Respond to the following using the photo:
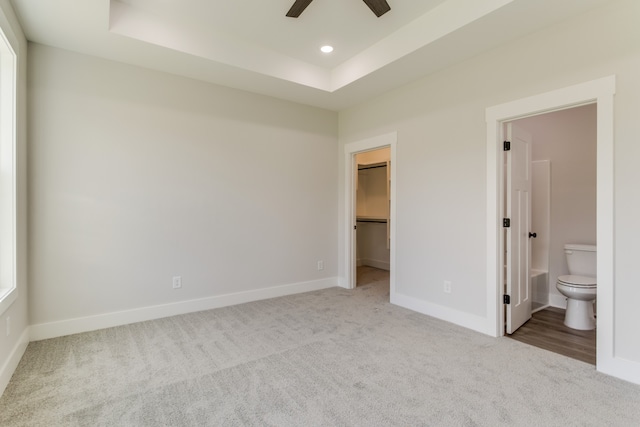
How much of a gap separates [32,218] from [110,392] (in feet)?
5.80

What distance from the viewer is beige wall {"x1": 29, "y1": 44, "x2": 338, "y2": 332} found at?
9.31 ft

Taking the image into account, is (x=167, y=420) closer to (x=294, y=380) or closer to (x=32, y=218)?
(x=294, y=380)

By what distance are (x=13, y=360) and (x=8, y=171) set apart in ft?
4.39

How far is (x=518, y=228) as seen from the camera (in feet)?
10.1

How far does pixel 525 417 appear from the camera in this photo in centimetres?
175

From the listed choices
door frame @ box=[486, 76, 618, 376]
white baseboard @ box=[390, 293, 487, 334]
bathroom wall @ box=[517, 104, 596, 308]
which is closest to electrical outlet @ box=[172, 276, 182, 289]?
white baseboard @ box=[390, 293, 487, 334]

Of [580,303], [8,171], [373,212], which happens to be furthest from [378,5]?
[373,212]

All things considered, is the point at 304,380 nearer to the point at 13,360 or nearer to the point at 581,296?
the point at 13,360

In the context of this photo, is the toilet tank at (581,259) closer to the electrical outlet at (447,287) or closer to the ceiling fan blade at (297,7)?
the electrical outlet at (447,287)

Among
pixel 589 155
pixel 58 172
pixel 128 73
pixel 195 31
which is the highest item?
pixel 195 31

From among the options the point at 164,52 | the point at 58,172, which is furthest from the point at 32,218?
the point at 164,52

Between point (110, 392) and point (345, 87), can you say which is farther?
point (345, 87)

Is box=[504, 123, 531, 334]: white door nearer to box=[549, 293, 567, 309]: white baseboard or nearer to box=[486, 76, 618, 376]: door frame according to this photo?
box=[486, 76, 618, 376]: door frame

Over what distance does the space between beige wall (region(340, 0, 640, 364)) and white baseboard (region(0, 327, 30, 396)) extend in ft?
11.3
